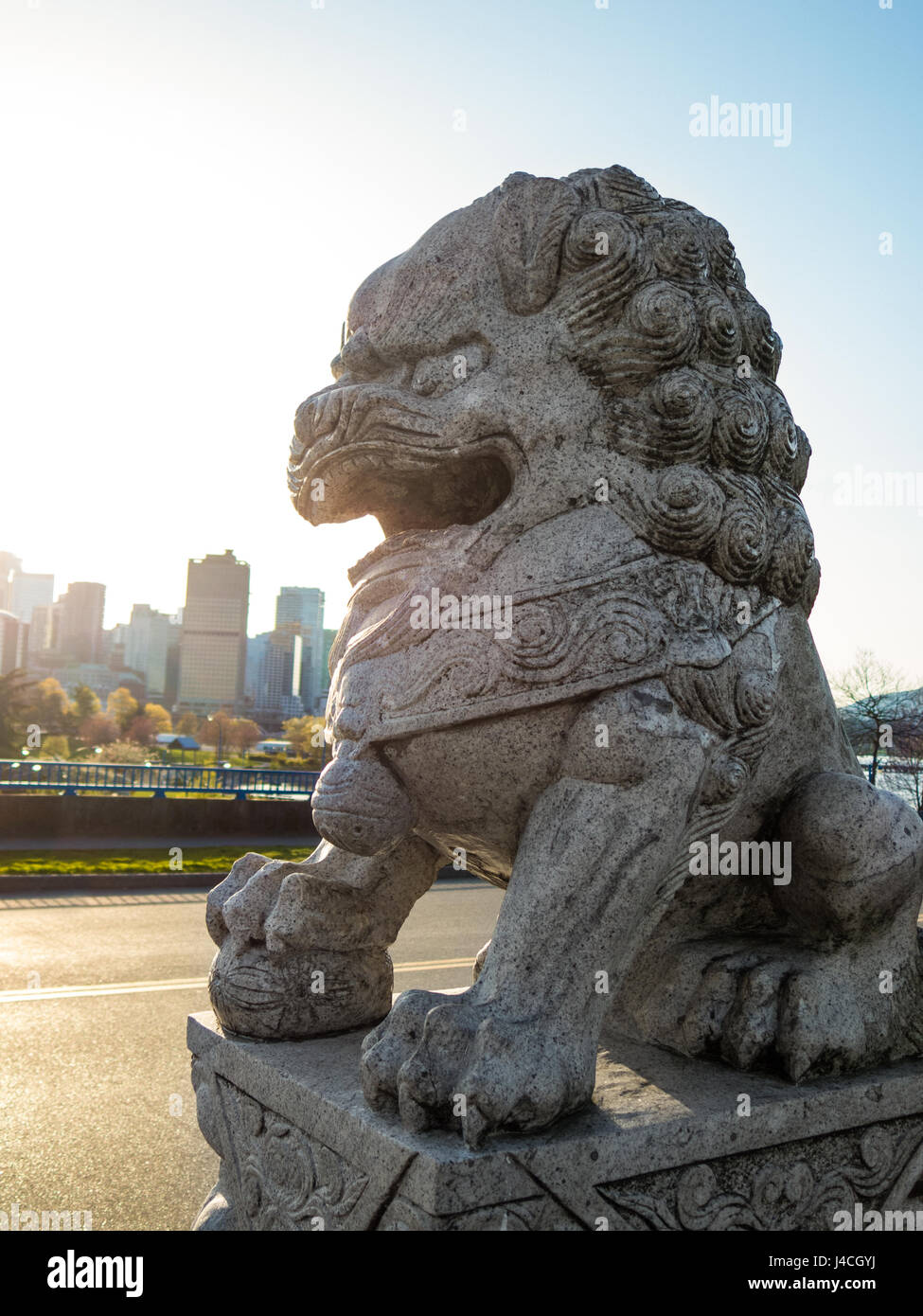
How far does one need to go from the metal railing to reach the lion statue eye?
10.6 meters

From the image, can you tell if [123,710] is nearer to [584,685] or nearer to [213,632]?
[213,632]

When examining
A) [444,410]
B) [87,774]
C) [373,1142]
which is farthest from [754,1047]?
[87,774]

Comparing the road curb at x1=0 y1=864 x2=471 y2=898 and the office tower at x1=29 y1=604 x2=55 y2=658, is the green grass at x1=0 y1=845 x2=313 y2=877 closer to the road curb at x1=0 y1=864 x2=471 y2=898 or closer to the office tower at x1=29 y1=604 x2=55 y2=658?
the road curb at x1=0 y1=864 x2=471 y2=898

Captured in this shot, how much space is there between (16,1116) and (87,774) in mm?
9849

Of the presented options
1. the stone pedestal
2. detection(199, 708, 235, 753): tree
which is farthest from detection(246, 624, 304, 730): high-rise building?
the stone pedestal

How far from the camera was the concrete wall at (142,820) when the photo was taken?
35.7ft

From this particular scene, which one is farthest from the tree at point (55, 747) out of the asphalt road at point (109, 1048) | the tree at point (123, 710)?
the asphalt road at point (109, 1048)

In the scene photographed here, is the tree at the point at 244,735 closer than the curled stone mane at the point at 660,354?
No

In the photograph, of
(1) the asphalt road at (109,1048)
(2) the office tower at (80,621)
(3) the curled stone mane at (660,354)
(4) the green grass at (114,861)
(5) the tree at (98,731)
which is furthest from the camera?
(2) the office tower at (80,621)

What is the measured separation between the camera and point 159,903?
8109 mm

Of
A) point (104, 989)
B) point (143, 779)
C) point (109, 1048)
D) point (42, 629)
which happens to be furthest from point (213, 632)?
point (109, 1048)

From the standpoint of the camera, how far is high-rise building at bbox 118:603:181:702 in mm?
86250

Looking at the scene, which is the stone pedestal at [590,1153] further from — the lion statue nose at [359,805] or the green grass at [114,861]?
the green grass at [114,861]

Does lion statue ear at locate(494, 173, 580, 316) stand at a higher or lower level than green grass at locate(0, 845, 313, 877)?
higher
